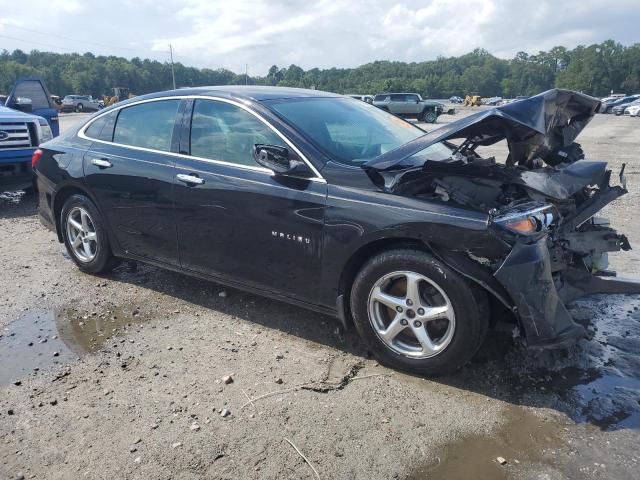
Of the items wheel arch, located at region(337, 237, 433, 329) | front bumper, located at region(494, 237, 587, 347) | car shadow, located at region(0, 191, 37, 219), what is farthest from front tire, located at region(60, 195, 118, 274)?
front bumper, located at region(494, 237, 587, 347)

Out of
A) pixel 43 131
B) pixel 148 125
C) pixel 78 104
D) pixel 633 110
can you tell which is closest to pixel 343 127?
pixel 148 125

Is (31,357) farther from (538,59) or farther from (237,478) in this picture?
(538,59)

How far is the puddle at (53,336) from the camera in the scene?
11.5 feet

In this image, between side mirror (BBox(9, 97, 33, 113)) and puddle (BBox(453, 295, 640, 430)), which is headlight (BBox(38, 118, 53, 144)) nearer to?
side mirror (BBox(9, 97, 33, 113))

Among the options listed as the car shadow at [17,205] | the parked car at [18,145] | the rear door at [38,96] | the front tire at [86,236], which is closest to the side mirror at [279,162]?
the front tire at [86,236]

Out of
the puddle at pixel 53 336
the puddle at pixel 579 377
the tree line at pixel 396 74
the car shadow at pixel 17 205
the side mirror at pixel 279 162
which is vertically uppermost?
the tree line at pixel 396 74

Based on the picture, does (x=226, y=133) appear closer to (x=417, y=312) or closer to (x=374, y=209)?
(x=374, y=209)

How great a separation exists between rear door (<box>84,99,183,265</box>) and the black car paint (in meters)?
0.01

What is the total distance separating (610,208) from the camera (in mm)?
7332

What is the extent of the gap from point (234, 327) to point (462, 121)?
2183 millimetres

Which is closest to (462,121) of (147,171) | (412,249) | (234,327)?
(412,249)

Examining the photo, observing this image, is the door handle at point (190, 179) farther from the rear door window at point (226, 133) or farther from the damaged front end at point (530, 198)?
the damaged front end at point (530, 198)

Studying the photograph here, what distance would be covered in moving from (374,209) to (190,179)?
1.54m

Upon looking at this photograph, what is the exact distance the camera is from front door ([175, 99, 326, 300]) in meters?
3.43
